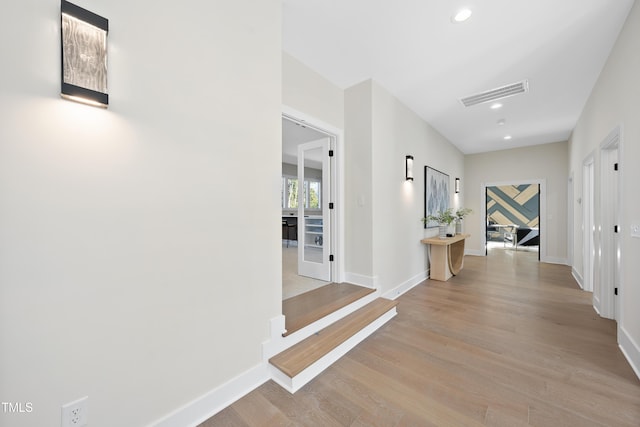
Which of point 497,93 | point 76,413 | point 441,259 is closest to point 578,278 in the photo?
point 441,259

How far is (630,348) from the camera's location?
2.04m

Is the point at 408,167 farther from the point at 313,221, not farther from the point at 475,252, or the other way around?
the point at 475,252

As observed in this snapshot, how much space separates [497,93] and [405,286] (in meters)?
3.07

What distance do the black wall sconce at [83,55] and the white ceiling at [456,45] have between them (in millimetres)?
1483

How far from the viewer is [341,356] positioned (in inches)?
85.4

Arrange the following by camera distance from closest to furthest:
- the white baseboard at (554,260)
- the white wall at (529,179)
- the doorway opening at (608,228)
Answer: the doorway opening at (608,228) < the white baseboard at (554,260) < the white wall at (529,179)

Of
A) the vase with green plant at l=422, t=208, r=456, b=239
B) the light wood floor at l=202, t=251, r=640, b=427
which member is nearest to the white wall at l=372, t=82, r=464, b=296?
the vase with green plant at l=422, t=208, r=456, b=239

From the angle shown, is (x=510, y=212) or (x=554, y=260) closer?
(x=554, y=260)

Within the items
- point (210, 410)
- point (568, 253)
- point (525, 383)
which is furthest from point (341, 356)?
point (568, 253)

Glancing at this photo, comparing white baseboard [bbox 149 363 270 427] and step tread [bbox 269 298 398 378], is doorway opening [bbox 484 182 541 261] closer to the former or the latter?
step tread [bbox 269 298 398 378]

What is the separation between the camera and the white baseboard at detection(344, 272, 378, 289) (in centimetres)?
318

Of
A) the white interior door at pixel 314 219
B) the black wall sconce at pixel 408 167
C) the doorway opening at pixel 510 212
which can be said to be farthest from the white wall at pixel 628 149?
the doorway opening at pixel 510 212

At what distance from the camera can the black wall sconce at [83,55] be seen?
1.06 meters

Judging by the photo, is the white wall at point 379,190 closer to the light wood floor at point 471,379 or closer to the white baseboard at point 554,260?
the light wood floor at point 471,379
